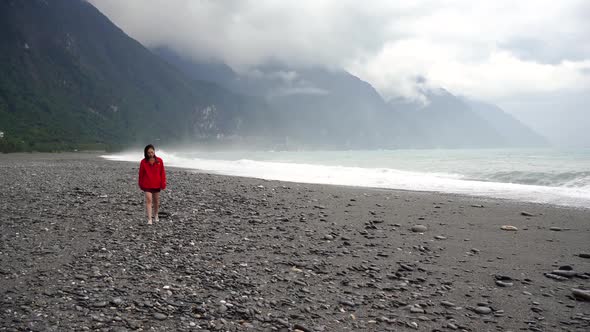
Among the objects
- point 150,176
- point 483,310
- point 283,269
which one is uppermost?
point 150,176

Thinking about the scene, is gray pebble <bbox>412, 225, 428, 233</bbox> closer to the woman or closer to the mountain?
the woman

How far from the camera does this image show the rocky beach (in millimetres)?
5027

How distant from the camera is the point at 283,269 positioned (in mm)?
6977

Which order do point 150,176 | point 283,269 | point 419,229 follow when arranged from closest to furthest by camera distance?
point 283,269, point 150,176, point 419,229

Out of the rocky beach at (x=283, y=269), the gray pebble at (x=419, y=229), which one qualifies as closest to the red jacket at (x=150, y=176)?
the rocky beach at (x=283, y=269)

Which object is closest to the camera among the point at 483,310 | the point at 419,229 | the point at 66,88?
the point at 483,310

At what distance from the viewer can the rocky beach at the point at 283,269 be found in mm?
5027

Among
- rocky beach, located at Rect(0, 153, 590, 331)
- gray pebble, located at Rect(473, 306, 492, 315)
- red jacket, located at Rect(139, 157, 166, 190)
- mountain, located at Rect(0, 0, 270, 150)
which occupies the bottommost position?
gray pebble, located at Rect(473, 306, 492, 315)

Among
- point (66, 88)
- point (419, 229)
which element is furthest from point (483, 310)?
point (66, 88)

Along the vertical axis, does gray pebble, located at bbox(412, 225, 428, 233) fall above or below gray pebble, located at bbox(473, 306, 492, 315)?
above

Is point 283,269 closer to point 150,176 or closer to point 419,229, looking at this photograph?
point 419,229

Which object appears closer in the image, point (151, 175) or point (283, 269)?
point (283, 269)

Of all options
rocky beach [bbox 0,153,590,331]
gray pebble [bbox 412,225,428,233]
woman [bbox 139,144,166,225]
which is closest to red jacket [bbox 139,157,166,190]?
woman [bbox 139,144,166,225]

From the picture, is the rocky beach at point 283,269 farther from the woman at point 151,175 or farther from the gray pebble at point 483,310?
the woman at point 151,175
